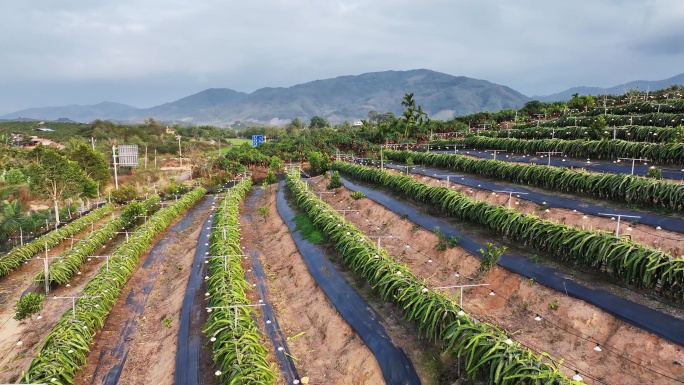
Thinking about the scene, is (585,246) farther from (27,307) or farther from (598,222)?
(27,307)

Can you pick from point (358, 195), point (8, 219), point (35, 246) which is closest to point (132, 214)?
point (35, 246)

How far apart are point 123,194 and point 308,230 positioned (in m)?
20.2

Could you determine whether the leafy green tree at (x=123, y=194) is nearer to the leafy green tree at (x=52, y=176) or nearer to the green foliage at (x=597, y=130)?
the leafy green tree at (x=52, y=176)

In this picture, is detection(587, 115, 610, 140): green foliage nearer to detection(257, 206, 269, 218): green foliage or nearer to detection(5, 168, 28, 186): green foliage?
detection(257, 206, 269, 218): green foliage

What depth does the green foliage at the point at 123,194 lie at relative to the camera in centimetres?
3184

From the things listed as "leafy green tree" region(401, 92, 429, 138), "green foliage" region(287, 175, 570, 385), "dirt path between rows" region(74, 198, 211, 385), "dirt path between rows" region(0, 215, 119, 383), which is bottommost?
"dirt path between rows" region(0, 215, 119, 383)

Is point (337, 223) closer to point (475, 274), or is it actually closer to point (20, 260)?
point (475, 274)

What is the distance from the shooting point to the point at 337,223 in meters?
15.9

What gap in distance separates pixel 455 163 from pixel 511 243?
1258cm

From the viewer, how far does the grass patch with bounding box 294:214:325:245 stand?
56.9 feet

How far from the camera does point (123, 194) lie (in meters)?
32.2

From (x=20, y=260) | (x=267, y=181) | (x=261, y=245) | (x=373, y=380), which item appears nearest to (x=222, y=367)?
(x=373, y=380)

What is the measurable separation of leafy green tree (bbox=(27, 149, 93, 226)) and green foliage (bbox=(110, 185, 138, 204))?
22.0 ft

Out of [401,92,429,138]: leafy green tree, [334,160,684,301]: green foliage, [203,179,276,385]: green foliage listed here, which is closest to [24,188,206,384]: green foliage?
[203,179,276,385]: green foliage
